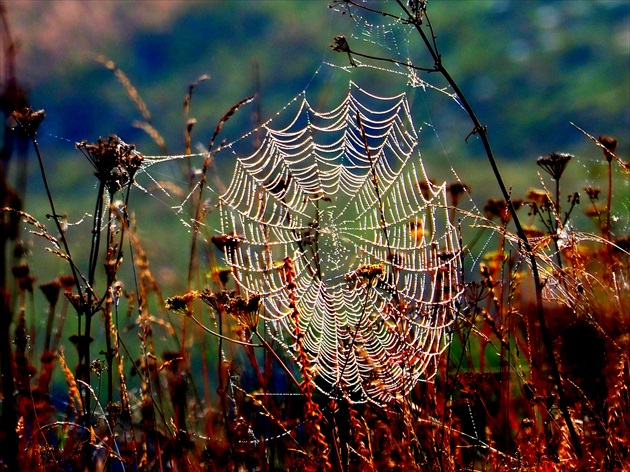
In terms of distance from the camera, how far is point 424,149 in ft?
162

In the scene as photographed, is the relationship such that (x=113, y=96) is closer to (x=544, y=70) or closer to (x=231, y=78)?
(x=231, y=78)

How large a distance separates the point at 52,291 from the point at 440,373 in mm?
1224

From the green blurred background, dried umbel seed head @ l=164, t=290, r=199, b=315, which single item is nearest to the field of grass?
dried umbel seed head @ l=164, t=290, r=199, b=315

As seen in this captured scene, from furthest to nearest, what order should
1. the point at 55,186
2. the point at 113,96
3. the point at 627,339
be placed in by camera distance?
the point at 113,96 → the point at 55,186 → the point at 627,339

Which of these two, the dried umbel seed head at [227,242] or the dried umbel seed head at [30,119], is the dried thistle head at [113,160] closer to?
the dried umbel seed head at [30,119]

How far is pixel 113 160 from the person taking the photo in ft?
7.53

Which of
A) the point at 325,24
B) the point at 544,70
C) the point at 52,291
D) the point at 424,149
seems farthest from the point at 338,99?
the point at 52,291

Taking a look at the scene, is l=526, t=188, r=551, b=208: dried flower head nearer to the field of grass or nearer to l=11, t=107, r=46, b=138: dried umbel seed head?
the field of grass

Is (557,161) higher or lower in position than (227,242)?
higher

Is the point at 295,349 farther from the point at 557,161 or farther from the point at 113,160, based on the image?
the point at 557,161

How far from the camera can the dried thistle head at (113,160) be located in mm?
2285

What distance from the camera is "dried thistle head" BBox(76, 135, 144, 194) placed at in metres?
2.29

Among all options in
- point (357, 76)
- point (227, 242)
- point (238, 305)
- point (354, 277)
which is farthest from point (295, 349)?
point (357, 76)

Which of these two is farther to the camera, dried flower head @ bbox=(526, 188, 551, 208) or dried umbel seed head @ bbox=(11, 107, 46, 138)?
dried flower head @ bbox=(526, 188, 551, 208)
